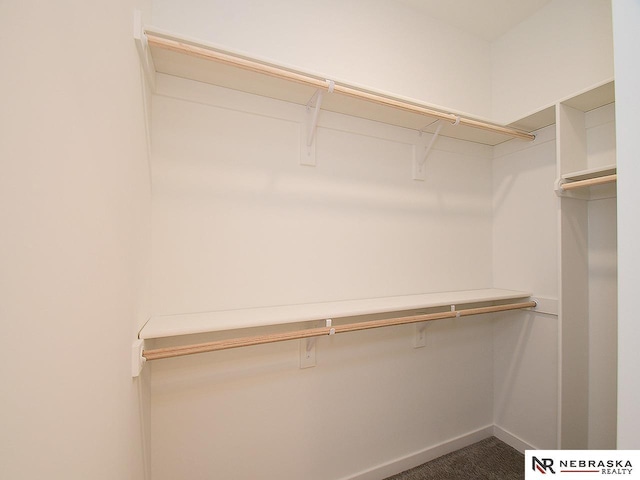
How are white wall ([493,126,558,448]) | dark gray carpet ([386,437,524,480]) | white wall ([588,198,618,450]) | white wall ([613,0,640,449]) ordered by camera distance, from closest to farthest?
white wall ([613,0,640,449])
white wall ([588,198,618,450])
dark gray carpet ([386,437,524,480])
white wall ([493,126,558,448])

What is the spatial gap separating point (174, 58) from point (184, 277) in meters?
0.86

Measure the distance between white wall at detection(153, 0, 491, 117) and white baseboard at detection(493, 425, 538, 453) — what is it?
2224 mm

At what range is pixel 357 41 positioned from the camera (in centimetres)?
146

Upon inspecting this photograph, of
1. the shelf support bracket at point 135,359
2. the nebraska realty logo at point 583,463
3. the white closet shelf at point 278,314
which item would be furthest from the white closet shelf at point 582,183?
the shelf support bracket at point 135,359

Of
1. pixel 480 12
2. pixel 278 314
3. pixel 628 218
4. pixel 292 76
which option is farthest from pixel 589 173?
pixel 278 314

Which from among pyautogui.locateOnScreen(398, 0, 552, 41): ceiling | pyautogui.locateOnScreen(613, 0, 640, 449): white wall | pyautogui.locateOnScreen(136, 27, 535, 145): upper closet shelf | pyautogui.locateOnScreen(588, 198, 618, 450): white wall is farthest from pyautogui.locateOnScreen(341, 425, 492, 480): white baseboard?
pyautogui.locateOnScreen(398, 0, 552, 41): ceiling

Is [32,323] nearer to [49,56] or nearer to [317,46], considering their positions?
[49,56]

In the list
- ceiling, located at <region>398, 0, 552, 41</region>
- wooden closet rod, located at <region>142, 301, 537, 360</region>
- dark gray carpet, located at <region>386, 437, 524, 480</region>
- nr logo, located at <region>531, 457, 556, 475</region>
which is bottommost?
dark gray carpet, located at <region>386, 437, 524, 480</region>

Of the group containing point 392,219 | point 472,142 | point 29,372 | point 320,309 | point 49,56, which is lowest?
point 320,309

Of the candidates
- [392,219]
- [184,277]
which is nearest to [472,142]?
[392,219]

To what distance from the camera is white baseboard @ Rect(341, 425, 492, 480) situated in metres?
1.45

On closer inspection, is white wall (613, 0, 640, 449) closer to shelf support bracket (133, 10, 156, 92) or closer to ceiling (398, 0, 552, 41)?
ceiling (398, 0, 552, 41)

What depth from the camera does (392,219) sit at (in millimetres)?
1566

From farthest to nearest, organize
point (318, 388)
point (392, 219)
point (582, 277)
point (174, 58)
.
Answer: point (392, 219) → point (582, 277) → point (318, 388) → point (174, 58)
